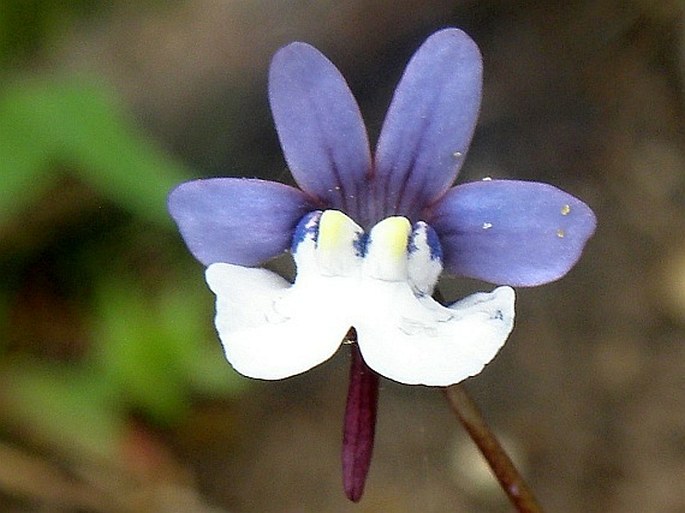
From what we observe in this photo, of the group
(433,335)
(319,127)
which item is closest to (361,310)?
(433,335)

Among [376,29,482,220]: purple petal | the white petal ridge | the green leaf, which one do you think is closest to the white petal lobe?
the white petal ridge

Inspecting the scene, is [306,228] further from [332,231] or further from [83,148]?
[83,148]

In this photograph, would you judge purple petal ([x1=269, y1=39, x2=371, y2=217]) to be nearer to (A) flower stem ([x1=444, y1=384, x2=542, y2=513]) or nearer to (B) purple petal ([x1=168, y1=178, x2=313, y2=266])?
(B) purple petal ([x1=168, y1=178, x2=313, y2=266])

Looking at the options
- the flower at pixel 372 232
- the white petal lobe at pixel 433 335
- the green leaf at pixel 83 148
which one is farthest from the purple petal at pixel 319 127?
the green leaf at pixel 83 148

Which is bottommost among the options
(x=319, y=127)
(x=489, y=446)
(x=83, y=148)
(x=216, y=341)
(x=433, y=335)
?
(x=216, y=341)

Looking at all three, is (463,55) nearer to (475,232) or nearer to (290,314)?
(475,232)

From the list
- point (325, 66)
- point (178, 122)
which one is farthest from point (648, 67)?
point (325, 66)
